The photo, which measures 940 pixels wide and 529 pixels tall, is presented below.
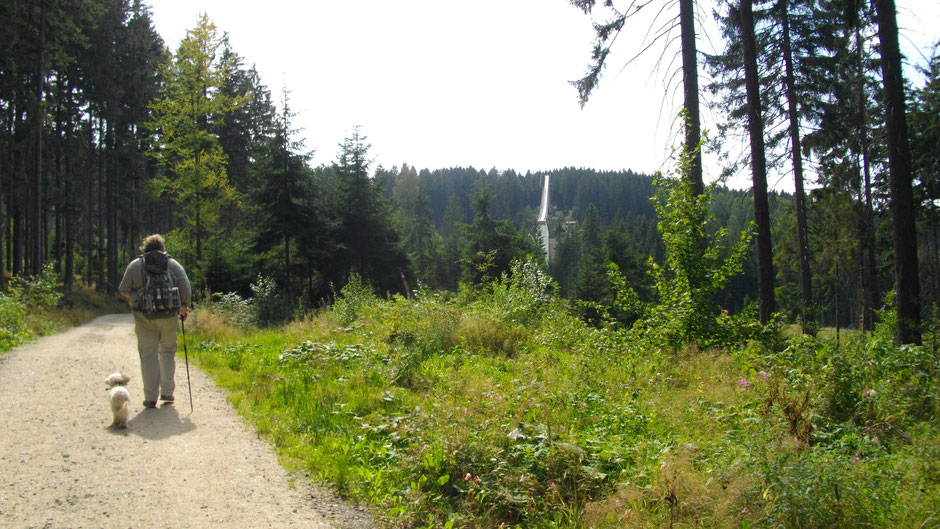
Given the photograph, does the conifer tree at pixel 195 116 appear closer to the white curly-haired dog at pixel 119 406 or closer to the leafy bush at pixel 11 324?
the leafy bush at pixel 11 324

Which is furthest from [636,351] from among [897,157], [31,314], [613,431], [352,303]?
[31,314]

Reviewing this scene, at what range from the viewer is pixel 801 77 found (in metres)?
17.0

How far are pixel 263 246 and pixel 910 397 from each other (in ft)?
80.0

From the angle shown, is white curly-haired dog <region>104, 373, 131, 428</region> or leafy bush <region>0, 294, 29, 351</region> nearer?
white curly-haired dog <region>104, 373, 131, 428</region>

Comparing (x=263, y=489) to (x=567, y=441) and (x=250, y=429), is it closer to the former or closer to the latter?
(x=250, y=429)

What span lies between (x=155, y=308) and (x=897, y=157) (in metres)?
11.1

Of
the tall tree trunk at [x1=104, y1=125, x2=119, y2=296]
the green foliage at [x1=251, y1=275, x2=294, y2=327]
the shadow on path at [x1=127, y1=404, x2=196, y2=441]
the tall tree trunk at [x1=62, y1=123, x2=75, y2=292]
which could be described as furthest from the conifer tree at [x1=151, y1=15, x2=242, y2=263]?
the shadow on path at [x1=127, y1=404, x2=196, y2=441]

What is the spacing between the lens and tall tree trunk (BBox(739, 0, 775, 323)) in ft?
37.0

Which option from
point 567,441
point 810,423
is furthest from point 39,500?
point 810,423

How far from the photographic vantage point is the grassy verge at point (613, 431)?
3.31m

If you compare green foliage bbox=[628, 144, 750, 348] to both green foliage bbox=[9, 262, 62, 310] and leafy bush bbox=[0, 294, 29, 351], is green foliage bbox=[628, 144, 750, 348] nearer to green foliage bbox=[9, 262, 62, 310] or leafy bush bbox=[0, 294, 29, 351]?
leafy bush bbox=[0, 294, 29, 351]

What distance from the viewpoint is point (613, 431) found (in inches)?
193

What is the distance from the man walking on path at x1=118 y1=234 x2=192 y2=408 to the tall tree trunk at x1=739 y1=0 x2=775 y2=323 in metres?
10.5

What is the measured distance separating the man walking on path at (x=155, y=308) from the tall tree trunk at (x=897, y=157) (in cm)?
1055
